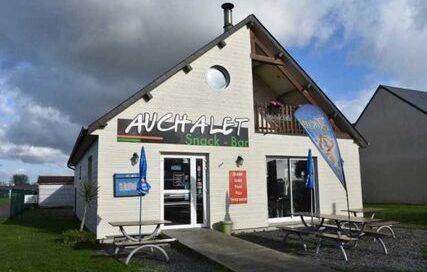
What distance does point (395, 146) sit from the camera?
27875mm

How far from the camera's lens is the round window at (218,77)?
13.4m

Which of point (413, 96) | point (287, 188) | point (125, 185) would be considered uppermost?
point (413, 96)

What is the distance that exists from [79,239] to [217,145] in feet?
15.6

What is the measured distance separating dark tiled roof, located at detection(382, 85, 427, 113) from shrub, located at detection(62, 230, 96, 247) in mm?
22069

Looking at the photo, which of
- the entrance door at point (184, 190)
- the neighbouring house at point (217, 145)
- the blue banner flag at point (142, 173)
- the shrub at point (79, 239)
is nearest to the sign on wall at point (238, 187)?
the neighbouring house at point (217, 145)

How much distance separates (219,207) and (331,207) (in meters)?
4.58

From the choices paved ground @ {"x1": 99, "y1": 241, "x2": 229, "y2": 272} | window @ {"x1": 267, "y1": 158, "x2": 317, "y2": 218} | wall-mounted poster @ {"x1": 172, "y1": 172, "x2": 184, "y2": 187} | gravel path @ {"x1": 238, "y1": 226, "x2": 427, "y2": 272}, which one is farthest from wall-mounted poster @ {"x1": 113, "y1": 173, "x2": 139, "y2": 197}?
window @ {"x1": 267, "y1": 158, "x2": 317, "y2": 218}

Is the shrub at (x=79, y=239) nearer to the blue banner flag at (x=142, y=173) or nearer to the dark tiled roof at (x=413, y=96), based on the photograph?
the blue banner flag at (x=142, y=173)

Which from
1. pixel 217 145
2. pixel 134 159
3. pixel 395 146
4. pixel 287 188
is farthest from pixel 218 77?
pixel 395 146

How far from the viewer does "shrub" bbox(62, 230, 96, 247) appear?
11.0m

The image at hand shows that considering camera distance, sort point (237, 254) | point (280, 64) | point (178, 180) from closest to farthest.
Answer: point (237, 254)
point (178, 180)
point (280, 64)

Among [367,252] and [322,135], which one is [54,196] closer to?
[367,252]

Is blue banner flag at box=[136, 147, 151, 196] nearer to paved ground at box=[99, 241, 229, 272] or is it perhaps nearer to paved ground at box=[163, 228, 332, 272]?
paved ground at box=[99, 241, 229, 272]

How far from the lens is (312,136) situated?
344 inches
